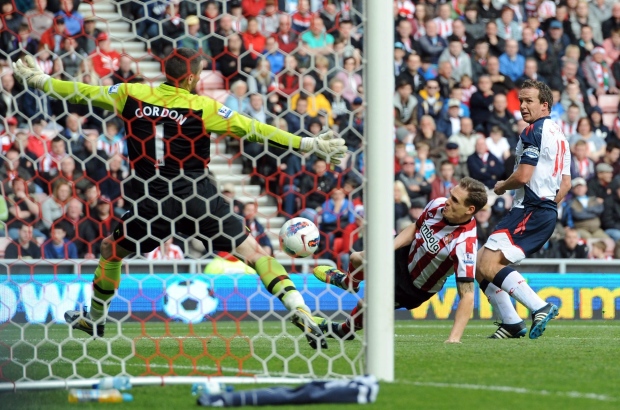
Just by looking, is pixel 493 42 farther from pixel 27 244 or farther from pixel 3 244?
pixel 3 244

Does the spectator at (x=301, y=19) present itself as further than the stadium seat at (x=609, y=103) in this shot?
No

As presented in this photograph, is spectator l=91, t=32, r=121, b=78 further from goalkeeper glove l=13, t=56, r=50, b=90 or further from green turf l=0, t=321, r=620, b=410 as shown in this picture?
goalkeeper glove l=13, t=56, r=50, b=90

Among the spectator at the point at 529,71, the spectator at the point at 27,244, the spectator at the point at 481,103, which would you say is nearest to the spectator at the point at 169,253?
the spectator at the point at 27,244

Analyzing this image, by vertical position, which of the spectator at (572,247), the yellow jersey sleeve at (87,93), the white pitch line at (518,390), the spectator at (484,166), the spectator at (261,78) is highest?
the spectator at (261,78)

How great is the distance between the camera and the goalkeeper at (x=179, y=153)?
6.91 metres

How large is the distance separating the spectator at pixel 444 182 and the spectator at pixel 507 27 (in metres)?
3.59

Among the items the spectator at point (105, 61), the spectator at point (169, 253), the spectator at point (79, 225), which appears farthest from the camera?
the spectator at point (169, 253)

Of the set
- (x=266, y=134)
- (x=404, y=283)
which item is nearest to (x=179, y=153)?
(x=266, y=134)

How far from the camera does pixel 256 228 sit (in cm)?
1292

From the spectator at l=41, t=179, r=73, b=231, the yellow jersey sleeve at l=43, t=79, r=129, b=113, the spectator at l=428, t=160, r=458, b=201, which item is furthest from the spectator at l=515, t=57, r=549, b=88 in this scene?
the yellow jersey sleeve at l=43, t=79, r=129, b=113

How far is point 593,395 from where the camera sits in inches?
209

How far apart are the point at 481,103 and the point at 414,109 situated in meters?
1.34

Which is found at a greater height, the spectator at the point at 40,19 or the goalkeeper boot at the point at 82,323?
the spectator at the point at 40,19

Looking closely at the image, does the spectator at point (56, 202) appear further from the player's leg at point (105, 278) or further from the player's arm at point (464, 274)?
the player's arm at point (464, 274)
